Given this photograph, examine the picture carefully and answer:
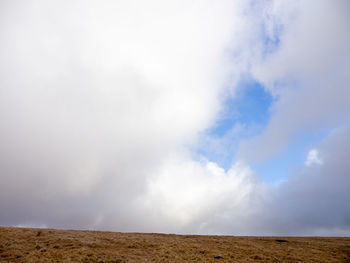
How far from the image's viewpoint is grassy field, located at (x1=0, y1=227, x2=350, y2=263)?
22031 millimetres

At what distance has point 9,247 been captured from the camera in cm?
2364

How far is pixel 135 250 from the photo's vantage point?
25.7m

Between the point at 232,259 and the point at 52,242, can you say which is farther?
the point at 52,242

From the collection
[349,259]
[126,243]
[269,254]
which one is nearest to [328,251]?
[349,259]

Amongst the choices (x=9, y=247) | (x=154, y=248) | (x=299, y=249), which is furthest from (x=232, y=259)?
(x=9, y=247)

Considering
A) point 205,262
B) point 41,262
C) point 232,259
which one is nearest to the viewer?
point 41,262

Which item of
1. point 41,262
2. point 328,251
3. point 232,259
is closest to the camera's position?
point 41,262

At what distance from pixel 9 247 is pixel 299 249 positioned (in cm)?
3561

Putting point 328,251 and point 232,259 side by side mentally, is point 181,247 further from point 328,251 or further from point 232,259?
point 328,251

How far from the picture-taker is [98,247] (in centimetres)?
2569

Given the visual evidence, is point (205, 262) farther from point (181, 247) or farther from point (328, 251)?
point (328, 251)

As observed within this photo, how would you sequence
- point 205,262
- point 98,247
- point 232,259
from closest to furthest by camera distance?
point 205,262 < point 232,259 < point 98,247

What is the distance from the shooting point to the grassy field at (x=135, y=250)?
22031mm

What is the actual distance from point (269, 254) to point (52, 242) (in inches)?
1035
